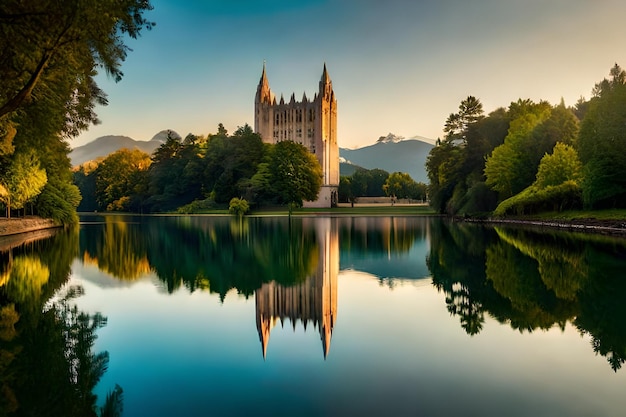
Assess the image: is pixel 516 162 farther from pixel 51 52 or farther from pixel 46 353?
pixel 46 353

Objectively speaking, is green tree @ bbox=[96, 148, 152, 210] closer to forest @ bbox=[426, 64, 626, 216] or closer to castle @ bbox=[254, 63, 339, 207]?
castle @ bbox=[254, 63, 339, 207]

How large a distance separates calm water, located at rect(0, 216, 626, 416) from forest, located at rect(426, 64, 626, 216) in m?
22.0

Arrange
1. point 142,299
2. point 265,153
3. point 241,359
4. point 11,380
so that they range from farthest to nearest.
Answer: point 265,153 < point 142,299 < point 241,359 < point 11,380

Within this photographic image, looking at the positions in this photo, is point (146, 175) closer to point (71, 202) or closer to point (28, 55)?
point (71, 202)

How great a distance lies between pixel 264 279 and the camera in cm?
1373

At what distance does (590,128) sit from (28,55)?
35.5 m

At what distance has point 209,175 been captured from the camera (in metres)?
84.8

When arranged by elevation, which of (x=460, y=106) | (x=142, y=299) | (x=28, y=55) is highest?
(x=460, y=106)

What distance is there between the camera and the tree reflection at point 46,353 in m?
5.31

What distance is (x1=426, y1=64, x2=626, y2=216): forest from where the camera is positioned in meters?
34.3

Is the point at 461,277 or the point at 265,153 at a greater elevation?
the point at 265,153

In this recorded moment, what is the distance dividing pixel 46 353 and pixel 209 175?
3127 inches

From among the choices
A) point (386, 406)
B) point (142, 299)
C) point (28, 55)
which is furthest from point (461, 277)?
point (28, 55)

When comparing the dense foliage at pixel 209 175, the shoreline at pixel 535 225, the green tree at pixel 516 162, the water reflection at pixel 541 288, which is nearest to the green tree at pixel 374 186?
the dense foliage at pixel 209 175
